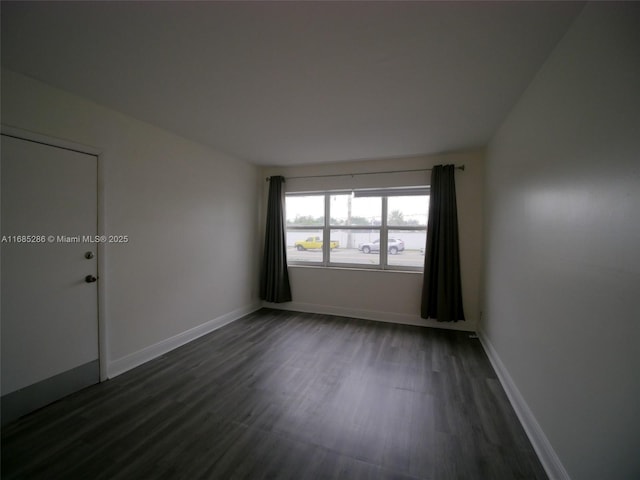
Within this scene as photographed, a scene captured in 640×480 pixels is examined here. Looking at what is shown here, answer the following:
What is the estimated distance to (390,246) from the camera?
156 inches

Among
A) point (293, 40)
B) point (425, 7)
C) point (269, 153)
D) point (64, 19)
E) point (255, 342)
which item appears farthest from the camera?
point (269, 153)

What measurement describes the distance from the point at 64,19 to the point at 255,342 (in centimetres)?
305

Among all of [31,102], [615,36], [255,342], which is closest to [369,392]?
[255,342]

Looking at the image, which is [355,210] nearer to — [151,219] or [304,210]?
[304,210]

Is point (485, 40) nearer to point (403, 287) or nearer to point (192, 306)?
point (403, 287)

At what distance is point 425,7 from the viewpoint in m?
1.20

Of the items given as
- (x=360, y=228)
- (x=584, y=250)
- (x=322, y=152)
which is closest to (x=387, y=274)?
(x=360, y=228)

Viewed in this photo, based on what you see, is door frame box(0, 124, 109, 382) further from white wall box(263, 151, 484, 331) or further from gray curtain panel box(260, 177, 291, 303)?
white wall box(263, 151, 484, 331)

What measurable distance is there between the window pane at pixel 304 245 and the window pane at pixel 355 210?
431 mm

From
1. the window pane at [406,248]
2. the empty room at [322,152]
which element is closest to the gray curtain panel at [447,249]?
the empty room at [322,152]

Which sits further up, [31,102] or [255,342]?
[31,102]

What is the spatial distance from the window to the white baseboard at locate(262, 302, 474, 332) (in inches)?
28.1

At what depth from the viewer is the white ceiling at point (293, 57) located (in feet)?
4.09

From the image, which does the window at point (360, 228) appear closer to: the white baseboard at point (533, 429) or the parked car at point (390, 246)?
the parked car at point (390, 246)
